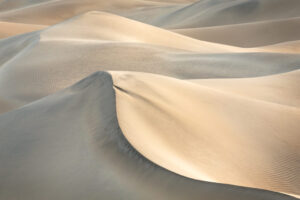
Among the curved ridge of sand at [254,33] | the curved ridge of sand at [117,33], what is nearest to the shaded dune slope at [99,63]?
the curved ridge of sand at [117,33]

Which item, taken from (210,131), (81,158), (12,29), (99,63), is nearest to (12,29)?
(12,29)

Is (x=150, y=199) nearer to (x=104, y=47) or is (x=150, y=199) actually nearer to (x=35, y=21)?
(x=104, y=47)

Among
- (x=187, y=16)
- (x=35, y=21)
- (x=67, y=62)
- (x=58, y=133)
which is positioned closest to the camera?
(x=58, y=133)

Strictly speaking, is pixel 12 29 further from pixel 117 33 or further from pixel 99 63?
pixel 99 63

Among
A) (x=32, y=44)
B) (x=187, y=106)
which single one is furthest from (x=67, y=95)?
(x=32, y=44)

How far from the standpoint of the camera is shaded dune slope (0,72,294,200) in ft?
5.81

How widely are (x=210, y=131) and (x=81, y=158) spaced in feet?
2.45

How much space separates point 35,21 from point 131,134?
1328cm

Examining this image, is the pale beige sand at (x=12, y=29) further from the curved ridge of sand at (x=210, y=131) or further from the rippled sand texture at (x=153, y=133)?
the curved ridge of sand at (x=210, y=131)

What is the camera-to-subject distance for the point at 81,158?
2203mm

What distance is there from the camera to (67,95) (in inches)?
117

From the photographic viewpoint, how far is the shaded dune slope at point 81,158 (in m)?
1.77

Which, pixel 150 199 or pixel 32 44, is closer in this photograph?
pixel 150 199

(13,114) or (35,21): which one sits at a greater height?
(13,114)
